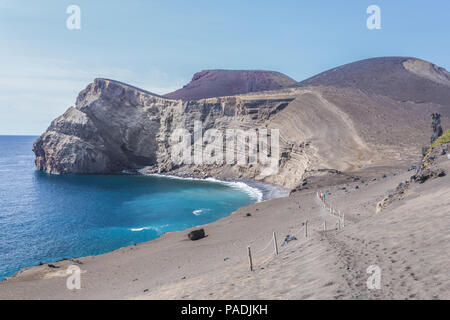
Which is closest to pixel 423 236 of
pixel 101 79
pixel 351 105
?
pixel 351 105

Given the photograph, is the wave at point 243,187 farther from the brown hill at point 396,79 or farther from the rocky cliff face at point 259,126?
the brown hill at point 396,79

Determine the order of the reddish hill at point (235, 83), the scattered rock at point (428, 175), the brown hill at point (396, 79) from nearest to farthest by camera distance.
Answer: the scattered rock at point (428, 175)
the brown hill at point (396, 79)
the reddish hill at point (235, 83)

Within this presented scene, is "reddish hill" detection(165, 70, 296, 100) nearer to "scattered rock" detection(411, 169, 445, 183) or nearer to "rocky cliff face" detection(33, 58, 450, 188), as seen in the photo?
"rocky cliff face" detection(33, 58, 450, 188)

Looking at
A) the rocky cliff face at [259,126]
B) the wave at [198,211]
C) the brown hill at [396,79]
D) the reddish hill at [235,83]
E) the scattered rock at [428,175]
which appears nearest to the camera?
the scattered rock at [428,175]

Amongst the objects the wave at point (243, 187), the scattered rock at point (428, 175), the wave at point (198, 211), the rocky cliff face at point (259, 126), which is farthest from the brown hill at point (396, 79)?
the scattered rock at point (428, 175)

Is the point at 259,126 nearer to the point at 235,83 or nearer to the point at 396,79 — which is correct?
the point at 396,79

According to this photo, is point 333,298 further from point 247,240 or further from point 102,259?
point 102,259
